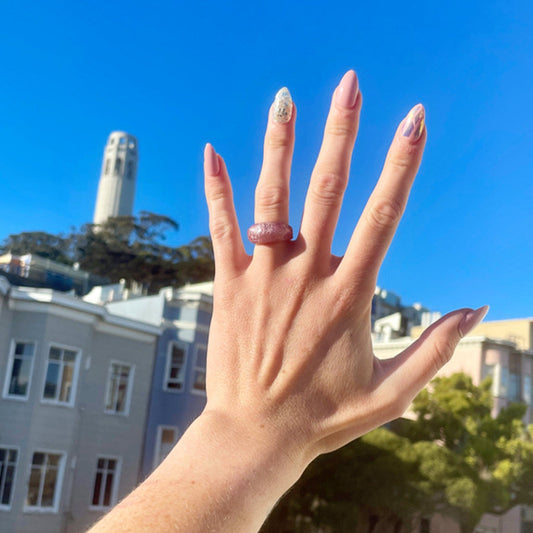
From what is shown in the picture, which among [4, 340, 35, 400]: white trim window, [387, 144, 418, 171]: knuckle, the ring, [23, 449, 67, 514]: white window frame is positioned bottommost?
[23, 449, 67, 514]: white window frame

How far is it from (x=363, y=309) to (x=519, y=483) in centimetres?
2018

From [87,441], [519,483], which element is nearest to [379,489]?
[519,483]

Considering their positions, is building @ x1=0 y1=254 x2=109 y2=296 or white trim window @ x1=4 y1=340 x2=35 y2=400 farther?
building @ x1=0 y1=254 x2=109 y2=296

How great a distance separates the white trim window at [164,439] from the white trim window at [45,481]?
278cm

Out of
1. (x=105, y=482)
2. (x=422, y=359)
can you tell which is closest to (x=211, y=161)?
(x=422, y=359)

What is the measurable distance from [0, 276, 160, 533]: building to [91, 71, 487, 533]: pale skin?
15.0m

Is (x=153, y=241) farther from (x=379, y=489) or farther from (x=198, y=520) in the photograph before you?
(x=198, y=520)

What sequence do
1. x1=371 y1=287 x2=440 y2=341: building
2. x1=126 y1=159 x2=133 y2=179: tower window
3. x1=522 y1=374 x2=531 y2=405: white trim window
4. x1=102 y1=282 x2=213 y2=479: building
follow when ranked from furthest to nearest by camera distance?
x1=126 y1=159 x2=133 y2=179: tower window < x1=371 y1=287 x2=440 y2=341: building < x1=522 y1=374 x2=531 y2=405: white trim window < x1=102 y1=282 x2=213 y2=479: building

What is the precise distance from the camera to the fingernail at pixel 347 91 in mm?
1316

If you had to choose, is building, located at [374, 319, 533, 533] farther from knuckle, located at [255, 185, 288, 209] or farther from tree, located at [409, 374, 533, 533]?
knuckle, located at [255, 185, 288, 209]

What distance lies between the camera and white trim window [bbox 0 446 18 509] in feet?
48.8

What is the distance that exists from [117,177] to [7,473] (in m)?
88.4

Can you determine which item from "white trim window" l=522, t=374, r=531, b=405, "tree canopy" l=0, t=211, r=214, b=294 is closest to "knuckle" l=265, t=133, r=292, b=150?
"white trim window" l=522, t=374, r=531, b=405

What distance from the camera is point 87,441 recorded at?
54.3 ft
